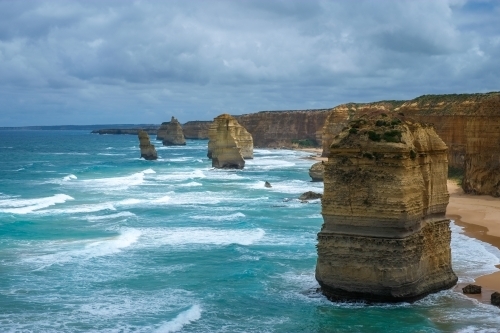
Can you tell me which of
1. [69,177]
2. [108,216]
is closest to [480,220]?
[108,216]

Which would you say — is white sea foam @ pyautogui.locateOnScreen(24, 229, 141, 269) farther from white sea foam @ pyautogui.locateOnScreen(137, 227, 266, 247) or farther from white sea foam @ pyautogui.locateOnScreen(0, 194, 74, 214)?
white sea foam @ pyautogui.locateOnScreen(0, 194, 74, 214)

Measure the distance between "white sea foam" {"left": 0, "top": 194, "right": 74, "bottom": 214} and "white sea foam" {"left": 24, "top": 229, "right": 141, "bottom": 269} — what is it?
1177cm

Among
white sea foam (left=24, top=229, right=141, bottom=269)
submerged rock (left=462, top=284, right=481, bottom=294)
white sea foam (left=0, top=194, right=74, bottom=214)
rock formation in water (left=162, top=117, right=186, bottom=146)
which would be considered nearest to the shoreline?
submerged rock (left=462, top=284, right=481, bottom=294)

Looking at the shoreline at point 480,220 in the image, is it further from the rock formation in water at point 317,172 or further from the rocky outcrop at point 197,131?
the rocky outcrop at point 197,131

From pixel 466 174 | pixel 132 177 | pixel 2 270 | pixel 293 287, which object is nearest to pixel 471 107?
pixel 466 174

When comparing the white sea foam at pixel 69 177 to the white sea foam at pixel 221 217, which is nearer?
the white sea foam at pixel 221 217

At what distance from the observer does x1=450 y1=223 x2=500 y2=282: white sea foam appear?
22484mm

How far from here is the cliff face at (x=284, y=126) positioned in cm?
13012

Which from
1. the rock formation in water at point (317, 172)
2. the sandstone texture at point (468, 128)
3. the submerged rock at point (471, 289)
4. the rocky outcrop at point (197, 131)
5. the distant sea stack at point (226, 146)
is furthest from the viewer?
the rocky outcrop at point (197, 131)

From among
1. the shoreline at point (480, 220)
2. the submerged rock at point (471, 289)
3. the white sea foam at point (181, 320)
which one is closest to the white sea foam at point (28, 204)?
the white sea foam at point (181, 320)

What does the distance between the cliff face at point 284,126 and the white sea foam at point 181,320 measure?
109 meters

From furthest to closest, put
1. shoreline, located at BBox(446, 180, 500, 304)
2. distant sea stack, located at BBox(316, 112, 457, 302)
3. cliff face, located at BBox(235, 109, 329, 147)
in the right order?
cliff face, located at BBox(235, 109, 329, 147), shoreline, located at BBox(446, 180, 500, 304), distant sea stack, located at BBox(316, 112, 457, 302)

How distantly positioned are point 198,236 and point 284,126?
105546 mm

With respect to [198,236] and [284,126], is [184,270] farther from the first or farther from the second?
[284,126]
